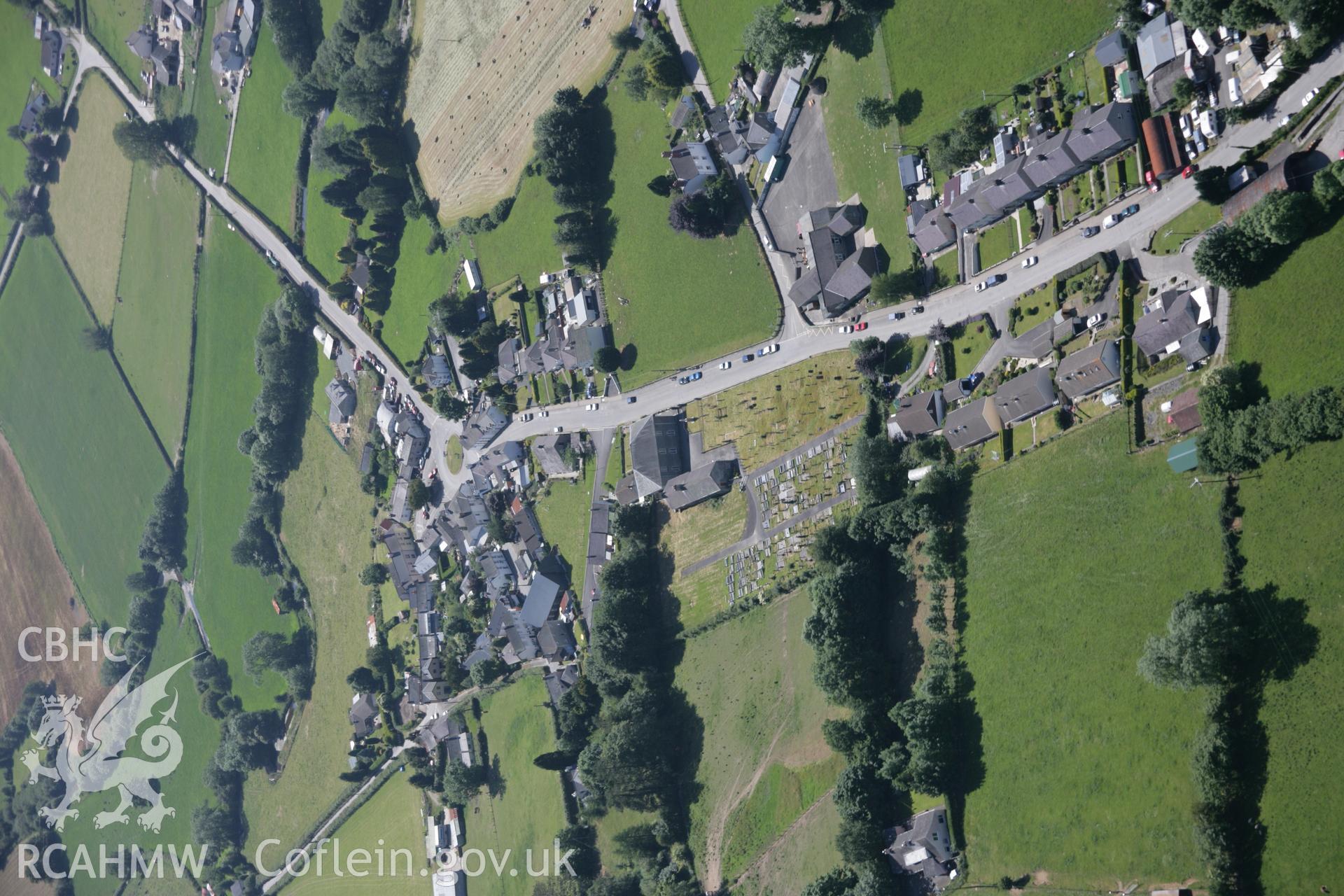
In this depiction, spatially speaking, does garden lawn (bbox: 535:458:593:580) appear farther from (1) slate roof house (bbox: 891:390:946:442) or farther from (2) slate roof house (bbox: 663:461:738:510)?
(1) slate roof house (bbox: 891:390:946:442)

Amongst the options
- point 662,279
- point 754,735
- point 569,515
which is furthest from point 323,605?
point 754,735

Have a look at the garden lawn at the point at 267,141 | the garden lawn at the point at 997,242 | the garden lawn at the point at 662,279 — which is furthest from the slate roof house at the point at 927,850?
the garden lawn at the point at 267,141

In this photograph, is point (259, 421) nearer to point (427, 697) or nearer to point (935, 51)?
point (427, 697)

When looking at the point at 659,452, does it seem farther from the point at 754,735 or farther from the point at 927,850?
the point at 927,850

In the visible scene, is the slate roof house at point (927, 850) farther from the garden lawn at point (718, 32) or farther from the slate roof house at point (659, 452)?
the garden lawn at point (718, 32)

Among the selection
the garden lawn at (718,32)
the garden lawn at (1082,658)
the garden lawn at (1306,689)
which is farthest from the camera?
the garden lawn at (718,32)

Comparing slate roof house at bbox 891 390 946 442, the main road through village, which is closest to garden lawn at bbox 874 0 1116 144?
the main road through village
